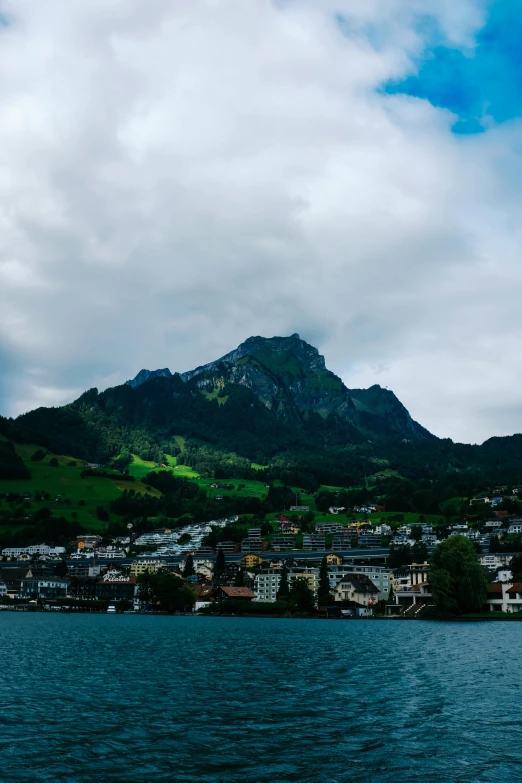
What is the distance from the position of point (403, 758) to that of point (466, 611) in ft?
325

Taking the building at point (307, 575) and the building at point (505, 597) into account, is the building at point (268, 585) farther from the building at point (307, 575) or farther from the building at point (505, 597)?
the building at point (505, 597)

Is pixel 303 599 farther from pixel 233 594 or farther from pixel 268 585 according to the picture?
pixel 268 585

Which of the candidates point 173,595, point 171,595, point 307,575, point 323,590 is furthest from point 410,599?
point 171,595

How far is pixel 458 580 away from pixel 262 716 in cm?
8855

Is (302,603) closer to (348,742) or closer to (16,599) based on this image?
(16,599)

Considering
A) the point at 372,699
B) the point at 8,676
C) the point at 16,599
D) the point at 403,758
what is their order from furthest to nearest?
1. the point at 16,599
2. the point at 8,676
3. the point at 372,699
4. the point at 403,758

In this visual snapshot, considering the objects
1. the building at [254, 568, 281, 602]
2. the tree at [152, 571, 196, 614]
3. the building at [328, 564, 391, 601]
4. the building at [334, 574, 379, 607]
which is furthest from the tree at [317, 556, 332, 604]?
the tree at [152, 571, 196, 614]

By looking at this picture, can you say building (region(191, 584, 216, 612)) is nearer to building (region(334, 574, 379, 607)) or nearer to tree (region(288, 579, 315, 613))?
tree (region(288, 579, 315, 613))

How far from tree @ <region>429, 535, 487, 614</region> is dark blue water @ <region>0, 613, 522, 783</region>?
170 feet

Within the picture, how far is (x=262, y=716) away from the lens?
33000 millimetres

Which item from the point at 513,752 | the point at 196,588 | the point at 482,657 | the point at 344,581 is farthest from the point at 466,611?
the point at 513,752

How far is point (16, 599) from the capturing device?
194m

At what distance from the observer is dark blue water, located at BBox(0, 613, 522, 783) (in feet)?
80.1

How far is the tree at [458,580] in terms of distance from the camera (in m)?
114
